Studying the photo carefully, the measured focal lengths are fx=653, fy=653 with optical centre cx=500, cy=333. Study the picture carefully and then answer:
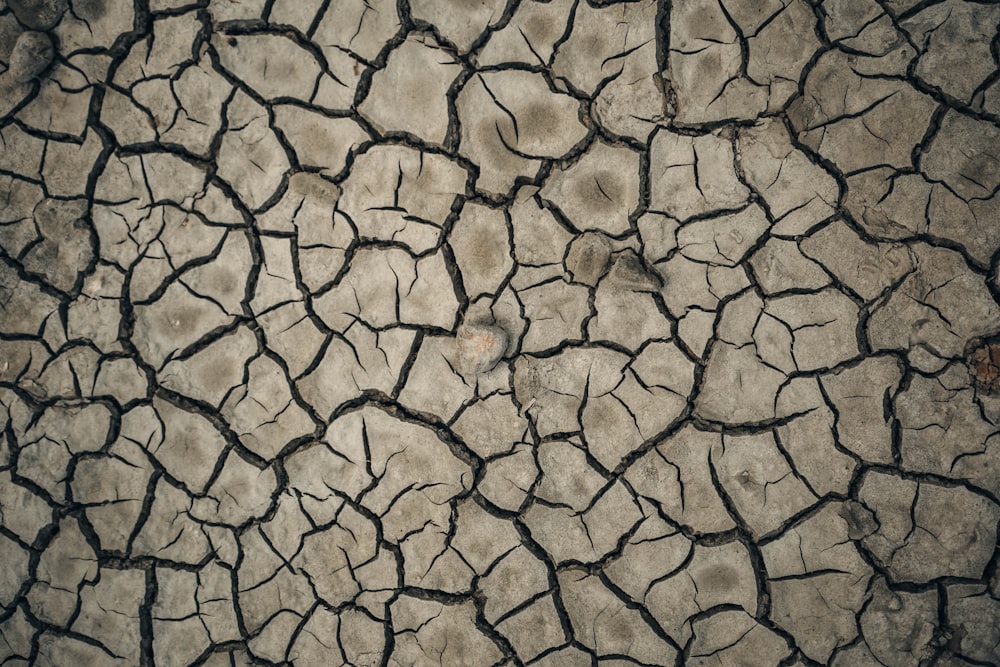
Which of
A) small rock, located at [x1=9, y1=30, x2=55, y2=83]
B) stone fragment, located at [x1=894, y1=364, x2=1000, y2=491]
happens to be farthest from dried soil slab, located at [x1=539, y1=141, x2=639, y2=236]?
small rock, located at [x1=9, y1=30, x2=55, y2=83]

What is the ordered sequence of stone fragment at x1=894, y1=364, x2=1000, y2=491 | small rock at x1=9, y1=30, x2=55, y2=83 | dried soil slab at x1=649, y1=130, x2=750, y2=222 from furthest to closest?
small rock at x1=9, y1=30, x2=55, y2=83 → dried soil slab at x1=649, y1=130, x2=750, y2=222 → stone fragment at x1=894, y1=364, x2=1000, y2=491

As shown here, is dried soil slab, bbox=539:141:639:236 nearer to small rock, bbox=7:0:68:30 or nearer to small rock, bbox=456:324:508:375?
small rock, bbox=456:324:508:375

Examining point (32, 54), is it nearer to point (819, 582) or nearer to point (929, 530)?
point (819, 582)

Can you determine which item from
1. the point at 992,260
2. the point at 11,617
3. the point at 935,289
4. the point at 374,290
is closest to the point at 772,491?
the point at 935,289

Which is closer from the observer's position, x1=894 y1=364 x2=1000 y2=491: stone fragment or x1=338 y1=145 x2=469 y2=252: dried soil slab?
x1=894 y1=364 x2=1000 y2=491: stone fragment

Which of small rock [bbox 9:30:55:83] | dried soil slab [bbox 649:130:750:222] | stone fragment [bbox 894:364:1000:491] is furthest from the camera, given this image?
small rock [bbox 9:30:55:83]

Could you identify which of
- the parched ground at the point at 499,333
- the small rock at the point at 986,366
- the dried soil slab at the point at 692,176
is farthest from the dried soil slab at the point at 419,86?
the small rock at the point at 986,366
